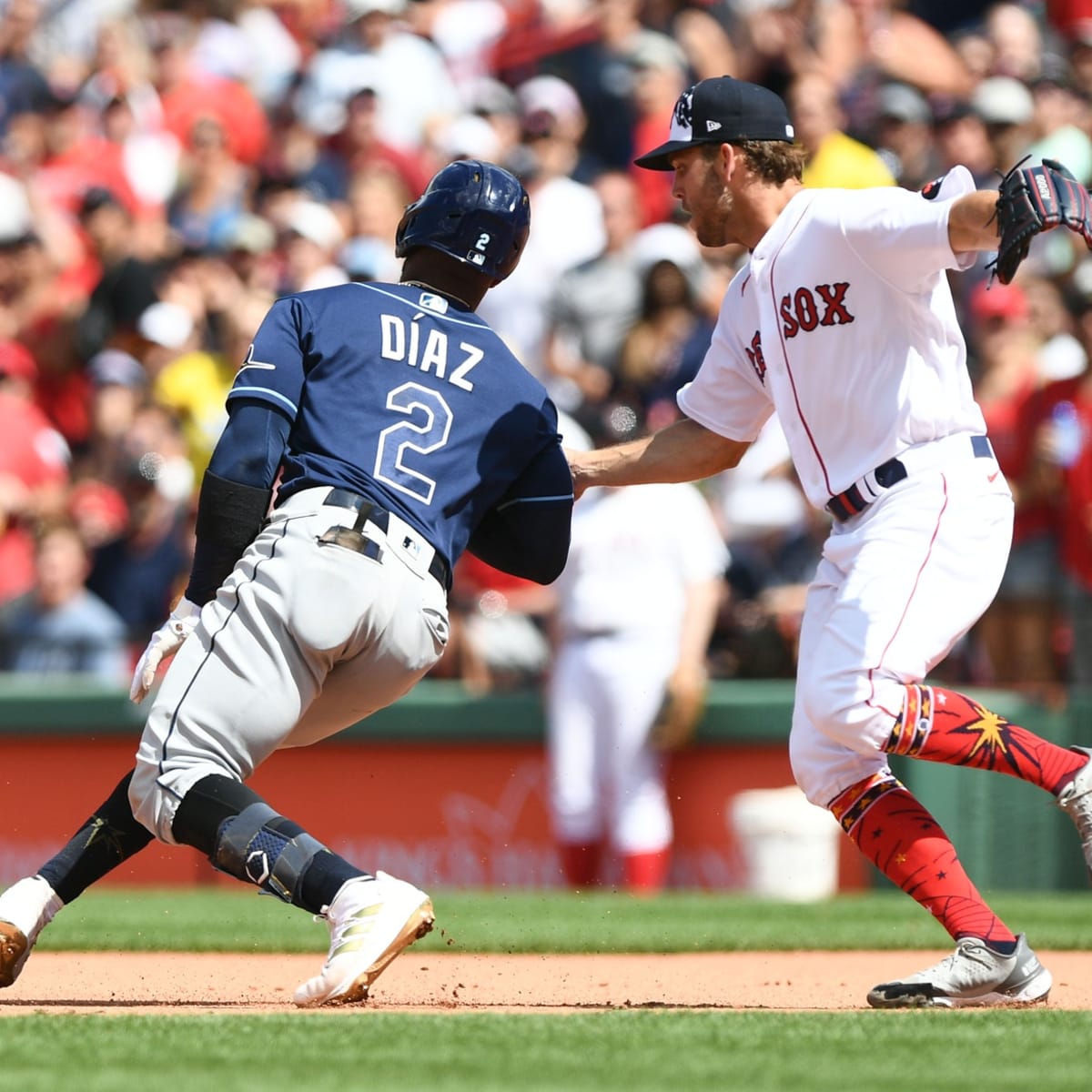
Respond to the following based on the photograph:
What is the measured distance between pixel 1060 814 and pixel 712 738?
1690mm

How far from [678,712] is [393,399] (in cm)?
483

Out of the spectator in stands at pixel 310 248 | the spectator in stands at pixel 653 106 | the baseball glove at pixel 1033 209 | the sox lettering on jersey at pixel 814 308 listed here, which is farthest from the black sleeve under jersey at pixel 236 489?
the spectator in stands at pixel 653 106

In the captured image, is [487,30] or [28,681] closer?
[28,681]

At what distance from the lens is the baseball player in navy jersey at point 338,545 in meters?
4.64

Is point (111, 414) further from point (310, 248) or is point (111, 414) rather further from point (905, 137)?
point (905, 137)

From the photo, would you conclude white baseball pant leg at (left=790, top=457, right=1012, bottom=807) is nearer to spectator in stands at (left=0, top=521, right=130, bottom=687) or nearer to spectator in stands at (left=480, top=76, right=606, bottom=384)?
spectator in stands at (left=480, top=76, right=606, bottom=384)

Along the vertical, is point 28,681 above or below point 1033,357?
below

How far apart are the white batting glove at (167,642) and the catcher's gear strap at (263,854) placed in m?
0.46

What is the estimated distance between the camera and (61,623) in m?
10.5

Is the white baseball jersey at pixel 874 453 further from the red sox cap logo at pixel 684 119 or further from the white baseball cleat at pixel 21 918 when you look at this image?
the white baseball cleat at pixel 21 918

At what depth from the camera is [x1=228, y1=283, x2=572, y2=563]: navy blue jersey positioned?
4.95 metres

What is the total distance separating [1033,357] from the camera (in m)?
9.49

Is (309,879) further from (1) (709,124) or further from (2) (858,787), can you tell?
(1) (709,124)

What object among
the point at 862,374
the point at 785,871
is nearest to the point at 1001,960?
the point at 862,374
